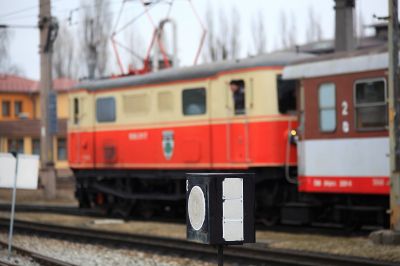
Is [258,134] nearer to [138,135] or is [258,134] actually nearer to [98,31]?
[138,135]

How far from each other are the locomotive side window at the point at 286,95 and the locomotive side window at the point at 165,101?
3.23m

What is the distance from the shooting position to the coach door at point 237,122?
19.3 metres

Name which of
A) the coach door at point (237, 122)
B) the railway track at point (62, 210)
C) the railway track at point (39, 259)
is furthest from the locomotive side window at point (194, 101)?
the railway track at point (39, 259)

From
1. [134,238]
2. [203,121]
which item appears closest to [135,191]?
[203,121]

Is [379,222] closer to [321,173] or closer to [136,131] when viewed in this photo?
[321,173]

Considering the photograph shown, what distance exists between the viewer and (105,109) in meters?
23.7

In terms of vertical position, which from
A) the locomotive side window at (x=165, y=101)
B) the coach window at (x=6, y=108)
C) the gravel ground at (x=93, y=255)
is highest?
the coach window at (x=6, y=108)

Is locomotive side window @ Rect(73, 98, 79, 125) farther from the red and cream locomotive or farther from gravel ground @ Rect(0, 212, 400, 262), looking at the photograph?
gravel ground @ Rect(0, 212, 400, 262)

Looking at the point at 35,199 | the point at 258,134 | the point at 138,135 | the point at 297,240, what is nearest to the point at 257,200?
the point at 258,134

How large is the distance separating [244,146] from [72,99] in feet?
25.0

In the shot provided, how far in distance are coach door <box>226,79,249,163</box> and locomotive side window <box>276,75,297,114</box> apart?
2.54ft

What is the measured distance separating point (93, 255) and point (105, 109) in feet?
28.4

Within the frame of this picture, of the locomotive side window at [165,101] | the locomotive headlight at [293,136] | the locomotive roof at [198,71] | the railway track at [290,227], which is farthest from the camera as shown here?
the locomotive side window at [165,101]

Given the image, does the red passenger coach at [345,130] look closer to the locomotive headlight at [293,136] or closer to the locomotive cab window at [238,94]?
the locomotive headlight at [293,136]
